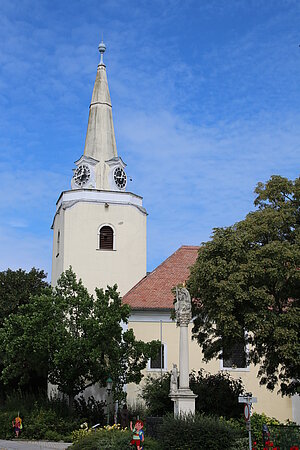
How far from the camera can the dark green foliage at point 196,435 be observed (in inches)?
619

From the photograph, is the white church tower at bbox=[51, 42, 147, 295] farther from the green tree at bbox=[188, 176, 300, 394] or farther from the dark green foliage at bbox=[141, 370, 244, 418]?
the green tree at bbox=[188, 176, 300, 394]

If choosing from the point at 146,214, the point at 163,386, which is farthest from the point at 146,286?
the point at 163,386

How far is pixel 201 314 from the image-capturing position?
22.6m

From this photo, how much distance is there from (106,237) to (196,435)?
21.0 meters

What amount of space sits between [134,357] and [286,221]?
1097cm

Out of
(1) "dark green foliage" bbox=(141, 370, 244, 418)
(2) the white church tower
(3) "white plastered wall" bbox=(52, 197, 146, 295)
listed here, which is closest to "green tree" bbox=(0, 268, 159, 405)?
(1) "dark green foliage" bbox=(141, 370, 244, 418)

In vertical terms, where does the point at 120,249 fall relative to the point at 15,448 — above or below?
above

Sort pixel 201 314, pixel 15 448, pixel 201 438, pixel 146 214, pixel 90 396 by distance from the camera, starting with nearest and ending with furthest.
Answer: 1. pixel 201 438
2. pixel 15 448
3. pixel 201 314
4. pixel 90 396
5. pixel 146 214

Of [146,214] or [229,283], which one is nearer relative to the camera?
[229,283]

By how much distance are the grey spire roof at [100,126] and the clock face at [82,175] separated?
41.7 inches

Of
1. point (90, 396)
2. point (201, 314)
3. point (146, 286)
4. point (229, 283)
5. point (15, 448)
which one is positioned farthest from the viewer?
point (146, 286)

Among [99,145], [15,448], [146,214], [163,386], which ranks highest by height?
[99,145]

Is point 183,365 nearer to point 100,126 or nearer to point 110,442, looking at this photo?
point 110,442

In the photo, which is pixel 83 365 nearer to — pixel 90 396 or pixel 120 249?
pixel 90 396
